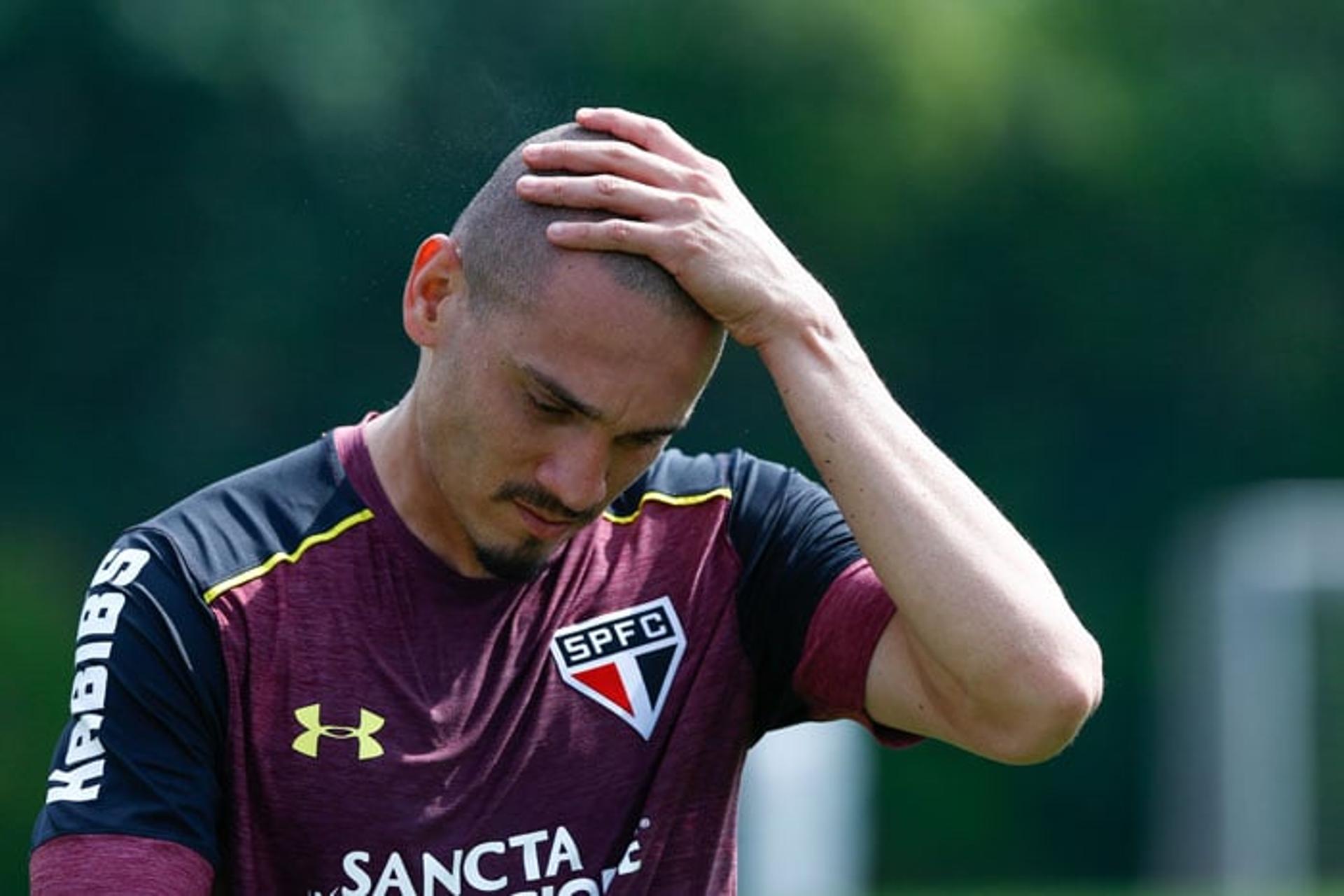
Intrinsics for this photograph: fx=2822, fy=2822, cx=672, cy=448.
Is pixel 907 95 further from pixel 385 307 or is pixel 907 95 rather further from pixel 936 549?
pixel 936 549

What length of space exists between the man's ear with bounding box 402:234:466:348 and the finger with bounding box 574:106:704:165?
301mm

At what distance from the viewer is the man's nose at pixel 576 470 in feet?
13.8

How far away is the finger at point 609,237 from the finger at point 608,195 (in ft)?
0.14

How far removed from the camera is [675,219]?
14.0 ft

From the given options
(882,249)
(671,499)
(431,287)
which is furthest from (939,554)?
(882,249)

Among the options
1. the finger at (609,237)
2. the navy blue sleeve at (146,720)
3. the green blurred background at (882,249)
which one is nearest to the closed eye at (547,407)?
the finger at (609,237)

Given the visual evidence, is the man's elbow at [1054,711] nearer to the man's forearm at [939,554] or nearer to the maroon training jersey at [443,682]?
the man's forearm at [939,554]

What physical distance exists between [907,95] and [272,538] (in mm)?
20958

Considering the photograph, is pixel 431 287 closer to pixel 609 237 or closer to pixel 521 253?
pixel 521 253

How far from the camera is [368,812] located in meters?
4.17

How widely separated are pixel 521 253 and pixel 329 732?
2.54 feet

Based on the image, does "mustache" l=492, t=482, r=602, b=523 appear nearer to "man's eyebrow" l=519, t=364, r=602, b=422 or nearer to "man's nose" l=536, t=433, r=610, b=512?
"man's nose" l=536, t=433, r=610, b=512

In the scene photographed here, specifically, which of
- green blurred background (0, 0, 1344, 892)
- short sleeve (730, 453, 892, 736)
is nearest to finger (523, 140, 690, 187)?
short sleeve (730, 453, 892, 736)

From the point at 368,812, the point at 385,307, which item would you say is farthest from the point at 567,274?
the point at 385,307
